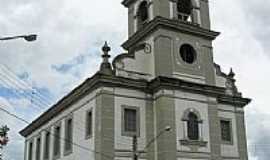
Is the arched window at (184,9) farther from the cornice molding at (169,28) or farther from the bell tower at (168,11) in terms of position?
the cornice molding at (169,28)

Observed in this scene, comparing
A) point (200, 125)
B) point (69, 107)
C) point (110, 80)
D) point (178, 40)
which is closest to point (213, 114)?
point (200, 125)

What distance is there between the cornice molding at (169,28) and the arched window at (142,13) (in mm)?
1471

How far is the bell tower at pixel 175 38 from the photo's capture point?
31.8 meters

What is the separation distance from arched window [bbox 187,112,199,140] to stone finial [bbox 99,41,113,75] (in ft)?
20.1

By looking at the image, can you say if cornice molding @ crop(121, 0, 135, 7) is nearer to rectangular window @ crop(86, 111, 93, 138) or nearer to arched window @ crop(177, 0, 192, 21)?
arched window @ crop(177, 0, 192, 21)

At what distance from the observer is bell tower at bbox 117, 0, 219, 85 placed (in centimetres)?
3181

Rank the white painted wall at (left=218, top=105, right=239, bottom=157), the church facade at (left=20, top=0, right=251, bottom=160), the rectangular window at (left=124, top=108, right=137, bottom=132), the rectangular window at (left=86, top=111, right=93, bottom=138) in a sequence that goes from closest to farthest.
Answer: the church facade at (left=20, top=0, right=251, bottom=160) < the rectangular window at (left=124, top=108, right=137, bottom=132) < the rectangular window at (left=86, top=111, right=93, bottom=138) < the white painted wall at (left=218, top=105, right=239, bottom=157)

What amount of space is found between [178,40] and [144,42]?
2.47m

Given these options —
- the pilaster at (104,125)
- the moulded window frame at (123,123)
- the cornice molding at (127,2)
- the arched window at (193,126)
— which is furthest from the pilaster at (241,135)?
the cornice molding at (127,2)

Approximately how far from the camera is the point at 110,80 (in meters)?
29.6

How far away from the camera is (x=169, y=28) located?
32531 mm

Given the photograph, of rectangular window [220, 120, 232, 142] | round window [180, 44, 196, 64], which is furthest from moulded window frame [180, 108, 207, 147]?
round window [180, 44, 196, 64]

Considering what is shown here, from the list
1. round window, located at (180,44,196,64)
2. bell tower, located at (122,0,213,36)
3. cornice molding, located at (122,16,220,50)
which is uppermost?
bell tower, located at (122,0,213,36)

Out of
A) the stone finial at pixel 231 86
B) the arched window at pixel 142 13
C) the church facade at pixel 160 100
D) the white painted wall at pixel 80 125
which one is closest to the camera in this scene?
the church facade at pixel 160 100
